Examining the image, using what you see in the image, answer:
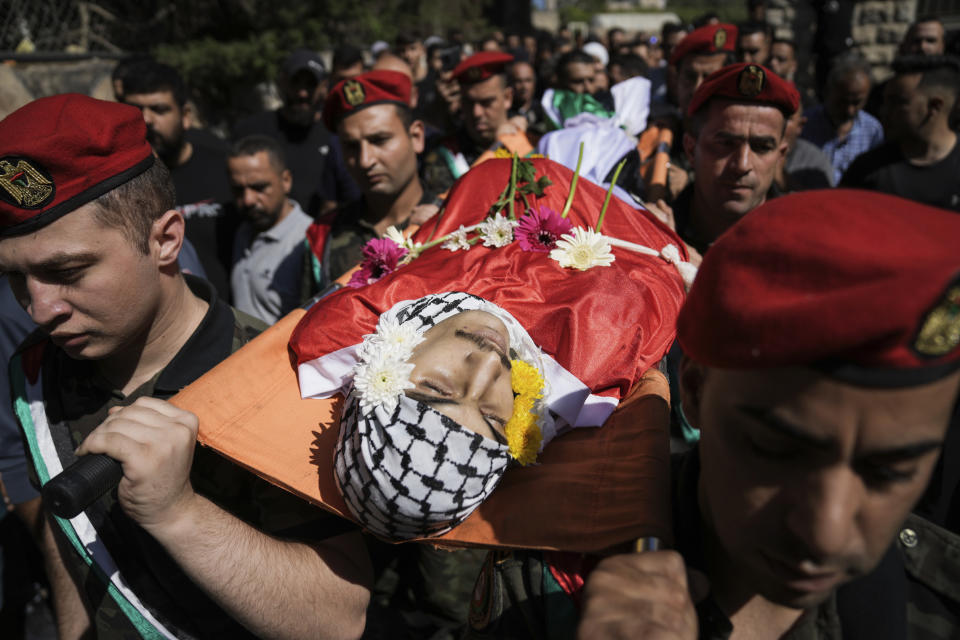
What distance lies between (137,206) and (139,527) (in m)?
1.01

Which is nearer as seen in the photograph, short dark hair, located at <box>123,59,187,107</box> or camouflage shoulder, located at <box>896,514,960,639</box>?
camouflage shoulder, located at <box>896,514,960,639</box>

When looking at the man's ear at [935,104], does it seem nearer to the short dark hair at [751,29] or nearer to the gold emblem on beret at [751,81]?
the gold emblem on beret at [751,81]

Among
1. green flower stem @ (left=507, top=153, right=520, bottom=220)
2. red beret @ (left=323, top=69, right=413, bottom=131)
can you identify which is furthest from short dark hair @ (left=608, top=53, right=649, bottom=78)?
green flower stem @ (left=507, top=153, right=520, bottom=220)

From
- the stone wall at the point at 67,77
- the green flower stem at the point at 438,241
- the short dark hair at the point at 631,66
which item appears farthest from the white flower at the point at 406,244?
the short dark hair at the point at 631,66

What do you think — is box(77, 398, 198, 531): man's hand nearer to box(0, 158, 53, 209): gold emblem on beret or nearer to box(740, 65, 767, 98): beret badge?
box(0, 158, 53, 209): gold emblem on beret

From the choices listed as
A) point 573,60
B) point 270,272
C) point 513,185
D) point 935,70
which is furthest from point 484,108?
point 935,70

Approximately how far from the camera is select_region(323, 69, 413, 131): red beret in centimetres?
418

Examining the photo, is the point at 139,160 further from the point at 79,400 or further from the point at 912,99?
the point at 912,99

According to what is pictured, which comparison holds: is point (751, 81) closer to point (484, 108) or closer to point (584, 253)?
point (584, 253)

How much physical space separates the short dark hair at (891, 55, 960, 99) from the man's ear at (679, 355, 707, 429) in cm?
464

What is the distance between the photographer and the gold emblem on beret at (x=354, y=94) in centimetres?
417

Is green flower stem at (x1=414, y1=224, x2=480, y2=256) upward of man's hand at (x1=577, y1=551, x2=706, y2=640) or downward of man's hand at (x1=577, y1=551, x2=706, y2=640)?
downward

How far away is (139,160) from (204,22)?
35.0 ft

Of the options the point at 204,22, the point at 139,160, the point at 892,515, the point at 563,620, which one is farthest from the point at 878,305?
the point at 204,22
